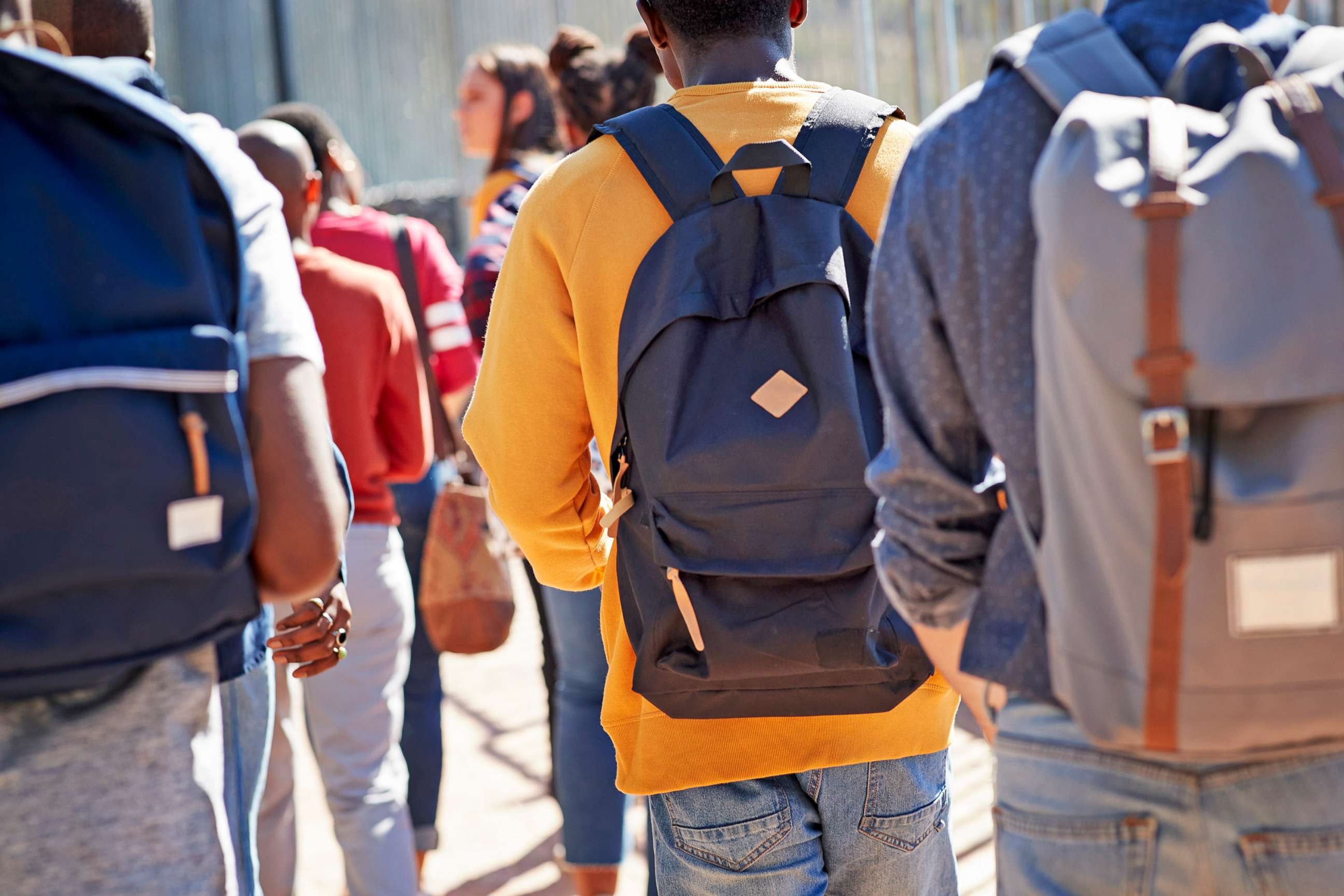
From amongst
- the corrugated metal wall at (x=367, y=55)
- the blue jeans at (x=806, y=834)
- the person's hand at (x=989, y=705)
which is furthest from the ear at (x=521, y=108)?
the corrugated metal wall at (x=367, y=55)

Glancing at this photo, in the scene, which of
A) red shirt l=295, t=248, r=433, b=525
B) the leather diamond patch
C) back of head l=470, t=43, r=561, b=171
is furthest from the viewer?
back of head l=470, t=43, r=561, b=171

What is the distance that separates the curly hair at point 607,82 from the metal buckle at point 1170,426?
259 cm

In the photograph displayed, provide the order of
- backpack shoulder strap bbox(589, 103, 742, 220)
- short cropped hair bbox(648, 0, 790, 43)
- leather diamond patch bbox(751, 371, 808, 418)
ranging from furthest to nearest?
short cropped hair bbox(648, 0, 790, 43) → backpack shoulder strap bbox(589, 103, 742, 220) → leather diamond patch bbox(751, 371, 808, 418)

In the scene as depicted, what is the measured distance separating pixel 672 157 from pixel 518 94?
2.39 metres

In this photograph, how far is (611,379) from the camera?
2029 millimetres

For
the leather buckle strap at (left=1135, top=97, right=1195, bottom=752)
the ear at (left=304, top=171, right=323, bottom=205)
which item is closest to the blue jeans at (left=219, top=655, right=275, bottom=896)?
the leather buckle strap at (left=1135, top=97, right=1195, bottom=752)

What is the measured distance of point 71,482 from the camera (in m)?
1.40

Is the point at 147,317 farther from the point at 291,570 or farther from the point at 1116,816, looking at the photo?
the point at 1116,816

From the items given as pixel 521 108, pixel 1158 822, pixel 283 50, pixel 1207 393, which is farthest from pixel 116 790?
pixel 283 50

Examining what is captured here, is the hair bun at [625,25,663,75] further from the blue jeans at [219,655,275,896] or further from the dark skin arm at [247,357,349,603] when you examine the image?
the dark skin arm at [247,357,349,603]

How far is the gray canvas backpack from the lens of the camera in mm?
1135

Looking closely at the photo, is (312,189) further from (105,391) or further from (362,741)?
(105,391)

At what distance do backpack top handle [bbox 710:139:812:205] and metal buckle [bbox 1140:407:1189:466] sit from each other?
85cm

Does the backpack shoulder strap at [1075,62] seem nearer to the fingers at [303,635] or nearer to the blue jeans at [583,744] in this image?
the fingers at [303,635]
